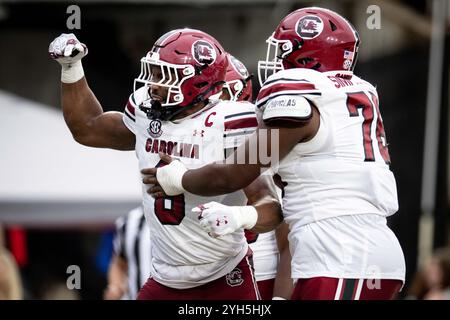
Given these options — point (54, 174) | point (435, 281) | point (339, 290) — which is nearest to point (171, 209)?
point (339, 290)

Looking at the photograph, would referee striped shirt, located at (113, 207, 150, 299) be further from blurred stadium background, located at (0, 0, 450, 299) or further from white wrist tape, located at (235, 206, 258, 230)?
white wrist tape, located at (235, 206, 258, 230)

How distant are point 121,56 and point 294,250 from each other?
519cm

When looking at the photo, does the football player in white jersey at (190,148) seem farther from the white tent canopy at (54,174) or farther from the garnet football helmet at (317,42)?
the white tent canopy at (54,174)

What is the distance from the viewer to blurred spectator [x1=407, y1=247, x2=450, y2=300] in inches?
263

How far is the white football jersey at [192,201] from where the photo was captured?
434 centimetres

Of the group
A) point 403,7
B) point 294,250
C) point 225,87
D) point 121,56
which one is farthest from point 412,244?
point 294,250

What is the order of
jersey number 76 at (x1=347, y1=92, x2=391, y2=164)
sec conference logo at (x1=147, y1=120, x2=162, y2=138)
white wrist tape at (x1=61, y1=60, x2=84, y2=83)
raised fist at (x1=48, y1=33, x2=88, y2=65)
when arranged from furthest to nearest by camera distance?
white wrist tape at (x1=61, y1=60, x2=84, y2=83)
raised fist at (x1=48, y1=33, x2=88, y2=65)
sec conference logo at (x1=147, y1=120, x2=162, y2=138)
jersey number 76 at (x1=347, y1=92, x2=391, y2=164)

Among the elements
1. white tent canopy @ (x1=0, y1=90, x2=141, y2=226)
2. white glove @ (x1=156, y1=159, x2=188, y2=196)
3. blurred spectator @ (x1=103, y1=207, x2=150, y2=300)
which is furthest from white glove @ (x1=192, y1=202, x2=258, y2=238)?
white tent canopy @ (x1=0, y1=90, x2=141, y2=226)

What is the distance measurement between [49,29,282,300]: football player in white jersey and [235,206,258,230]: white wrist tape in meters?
0.13

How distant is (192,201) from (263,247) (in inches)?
31.5

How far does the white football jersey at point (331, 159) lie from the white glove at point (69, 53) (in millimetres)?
1003

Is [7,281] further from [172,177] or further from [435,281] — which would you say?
[172,177]

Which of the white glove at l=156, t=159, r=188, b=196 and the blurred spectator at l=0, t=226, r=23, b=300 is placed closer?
the white glove at l=156, t=159, r=188, b=196

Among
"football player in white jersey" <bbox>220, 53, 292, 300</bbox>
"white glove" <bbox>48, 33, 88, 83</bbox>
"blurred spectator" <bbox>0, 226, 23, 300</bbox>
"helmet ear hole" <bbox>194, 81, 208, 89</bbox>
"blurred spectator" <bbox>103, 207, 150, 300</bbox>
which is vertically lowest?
"blurred spectator" <bbox>0, 226, 23, 300</bbox>
